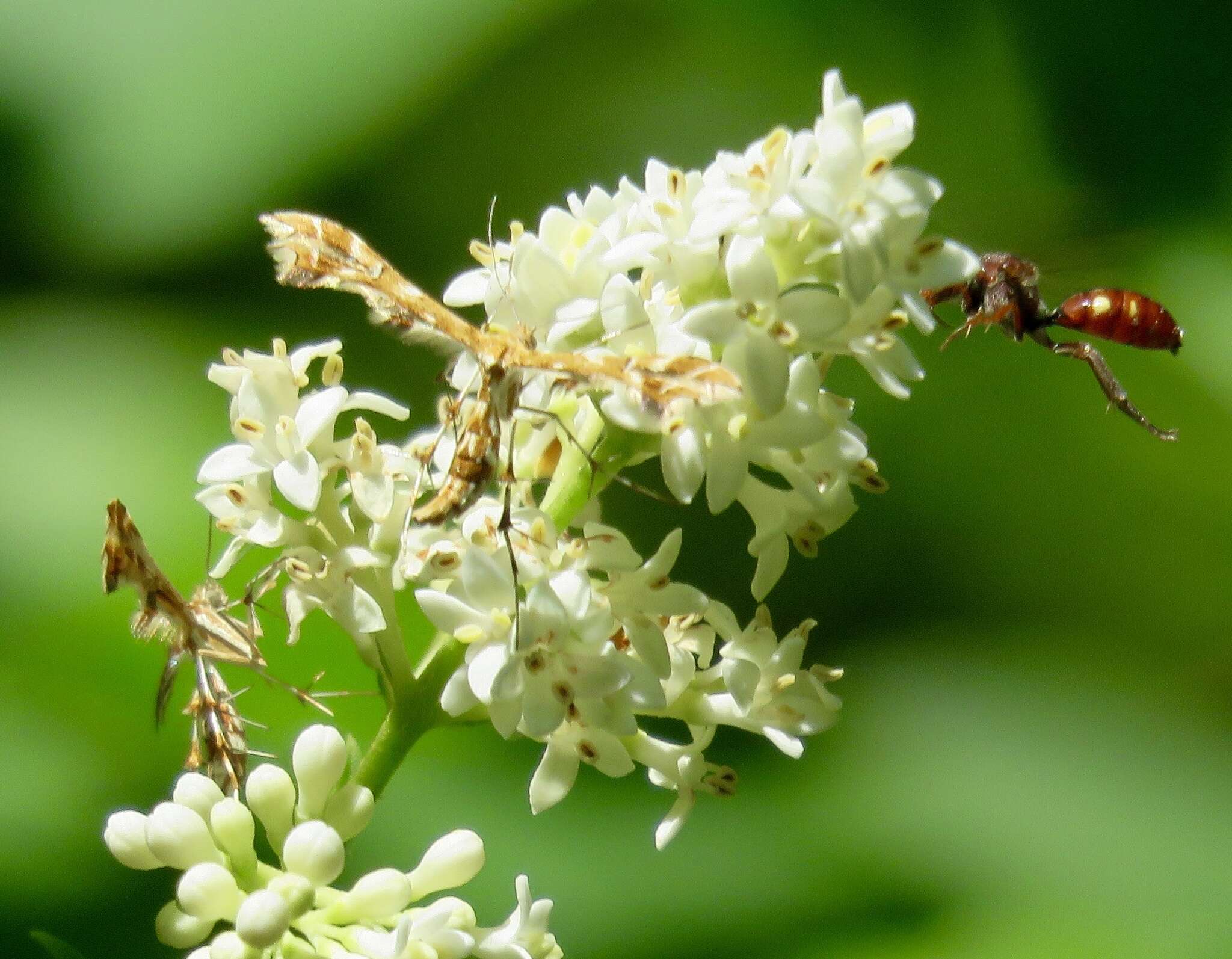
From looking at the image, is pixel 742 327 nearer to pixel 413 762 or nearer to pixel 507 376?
pixel 507 376

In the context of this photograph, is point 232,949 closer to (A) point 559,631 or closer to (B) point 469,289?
(A) point 559,631

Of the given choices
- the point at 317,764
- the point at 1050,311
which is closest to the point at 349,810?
the point at 317,764

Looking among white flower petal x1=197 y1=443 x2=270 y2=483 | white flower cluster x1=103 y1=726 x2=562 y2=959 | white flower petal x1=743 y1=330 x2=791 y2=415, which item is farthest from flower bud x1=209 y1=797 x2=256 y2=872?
white flower petal x1=743 y1=330 x2=791 y2=415

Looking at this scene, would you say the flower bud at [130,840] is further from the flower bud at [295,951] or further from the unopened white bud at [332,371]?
the unopened white bud at [332,371]

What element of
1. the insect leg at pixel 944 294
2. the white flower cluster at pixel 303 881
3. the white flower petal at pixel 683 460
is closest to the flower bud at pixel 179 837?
the white flower cluster at pixel 303 881

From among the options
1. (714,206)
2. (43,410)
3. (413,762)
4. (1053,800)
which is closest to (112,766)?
(413,762)

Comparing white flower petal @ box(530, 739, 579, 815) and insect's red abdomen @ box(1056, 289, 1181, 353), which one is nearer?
white flower petal @ box(530, 739, 579, 815)

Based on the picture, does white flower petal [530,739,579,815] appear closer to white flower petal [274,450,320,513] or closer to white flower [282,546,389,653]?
white flower [282,546,389,653]

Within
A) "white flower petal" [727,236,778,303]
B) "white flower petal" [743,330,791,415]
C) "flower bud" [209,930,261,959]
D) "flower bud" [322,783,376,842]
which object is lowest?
"flower bud" [209,930,261,959]
